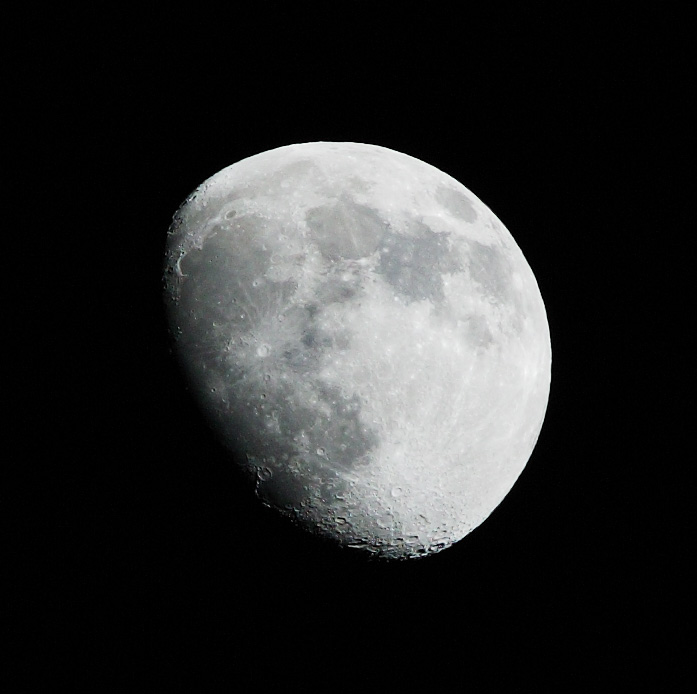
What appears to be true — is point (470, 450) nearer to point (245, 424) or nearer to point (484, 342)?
point (484, 342)

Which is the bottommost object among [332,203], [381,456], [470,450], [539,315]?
[381,456]

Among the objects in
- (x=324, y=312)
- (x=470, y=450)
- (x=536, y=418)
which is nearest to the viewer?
(x=324, y=312)

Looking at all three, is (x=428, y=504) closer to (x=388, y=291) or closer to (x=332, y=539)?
(x=332, y=539)

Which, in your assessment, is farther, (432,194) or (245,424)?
(432,194)

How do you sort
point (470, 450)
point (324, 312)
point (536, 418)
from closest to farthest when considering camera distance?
point (324, 312) < point (470, 450) < point (536, 418)

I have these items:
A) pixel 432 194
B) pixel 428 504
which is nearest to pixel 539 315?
pixel 432 194

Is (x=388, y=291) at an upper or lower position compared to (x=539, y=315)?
lower

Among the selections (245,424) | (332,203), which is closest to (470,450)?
(245,424)
